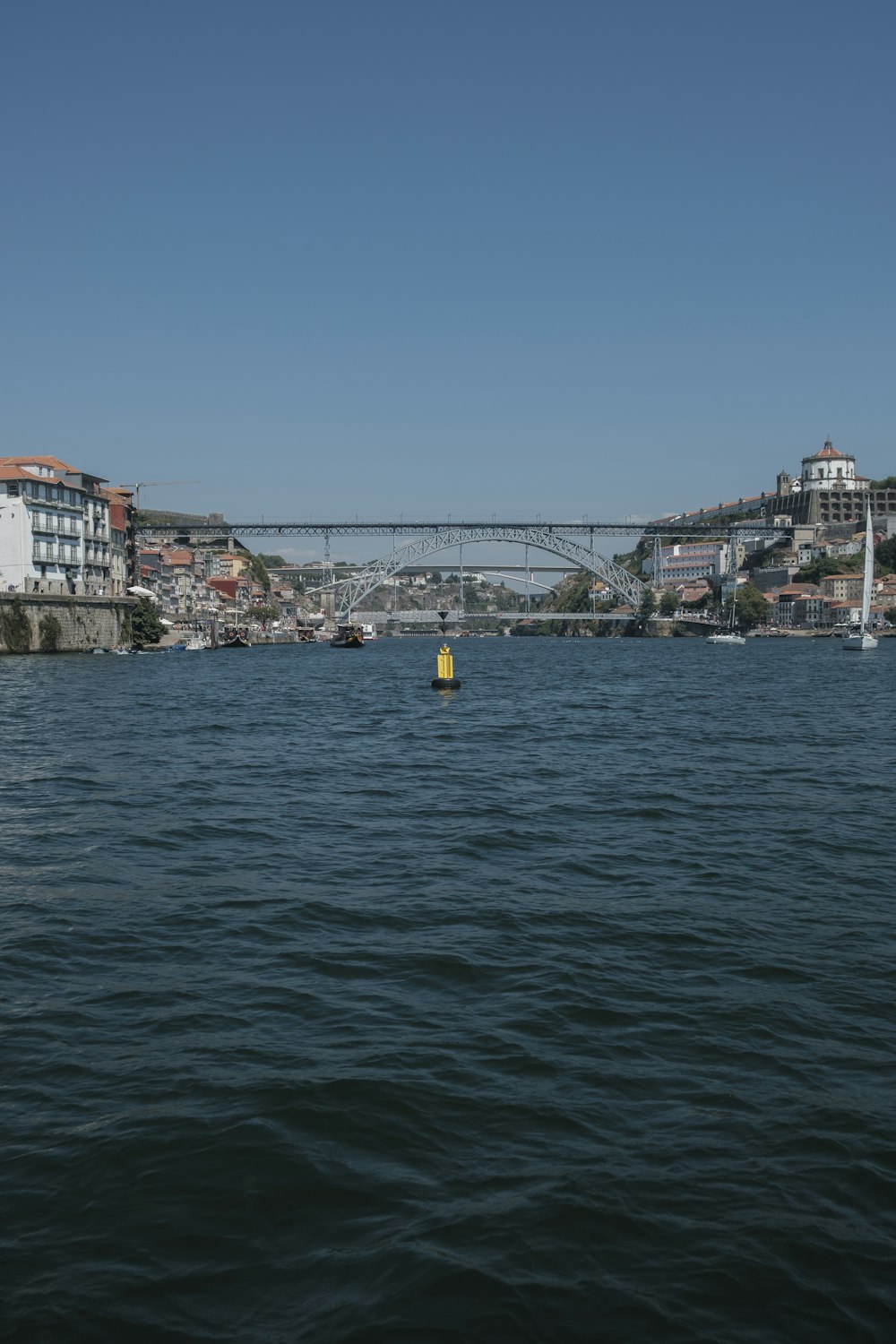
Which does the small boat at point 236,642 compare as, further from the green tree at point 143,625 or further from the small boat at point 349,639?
the green tree at point 143,625

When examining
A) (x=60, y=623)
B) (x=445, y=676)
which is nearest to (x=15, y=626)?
(x=60, y=623)

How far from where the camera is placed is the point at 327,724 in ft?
82.8

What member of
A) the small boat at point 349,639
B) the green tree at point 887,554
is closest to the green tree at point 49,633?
the small boat at point 349,639

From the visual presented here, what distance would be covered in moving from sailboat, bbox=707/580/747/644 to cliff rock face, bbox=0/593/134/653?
182 feet

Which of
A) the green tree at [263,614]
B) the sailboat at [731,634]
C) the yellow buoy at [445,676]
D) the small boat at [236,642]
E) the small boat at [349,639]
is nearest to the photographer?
the yellow buoy at [445,676]

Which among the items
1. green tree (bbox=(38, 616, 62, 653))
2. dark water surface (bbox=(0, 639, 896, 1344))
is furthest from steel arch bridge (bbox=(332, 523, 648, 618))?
dark water surface (bbox=(0, 639, 896, 1344))

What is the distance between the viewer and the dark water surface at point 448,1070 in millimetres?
4012

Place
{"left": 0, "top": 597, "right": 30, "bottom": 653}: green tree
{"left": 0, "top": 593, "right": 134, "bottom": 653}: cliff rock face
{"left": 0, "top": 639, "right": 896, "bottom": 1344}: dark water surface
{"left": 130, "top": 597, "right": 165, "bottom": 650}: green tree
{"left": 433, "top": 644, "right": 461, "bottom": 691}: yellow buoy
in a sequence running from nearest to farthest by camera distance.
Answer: {"left": 0, "top": 639, "right": 896, "bottom": 1344}: dark water surface
{"left": 433, "top": 644, "right": 461, "bottom": 691}: yellow buoy
{"left": 0, "top": 597, "right": 30, "bottom": 653}: green tree
{"left": 0, "top": 593, "right": 134, "bottom": 653}: cliff rock face
{"left": 130, "top": 597, "right": 165, "bottom": 650}: green tree

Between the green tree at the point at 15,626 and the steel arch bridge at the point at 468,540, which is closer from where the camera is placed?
the green tree at the point at 15,626

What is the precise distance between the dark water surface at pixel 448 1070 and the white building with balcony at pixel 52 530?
155ft

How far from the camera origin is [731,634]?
354 feet

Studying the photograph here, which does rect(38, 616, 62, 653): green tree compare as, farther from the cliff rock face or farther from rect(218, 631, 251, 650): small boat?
rect(218, 631, 251, 650): small boat

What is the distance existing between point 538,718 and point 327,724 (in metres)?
5.04

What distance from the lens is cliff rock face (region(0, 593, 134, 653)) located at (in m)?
52.8
